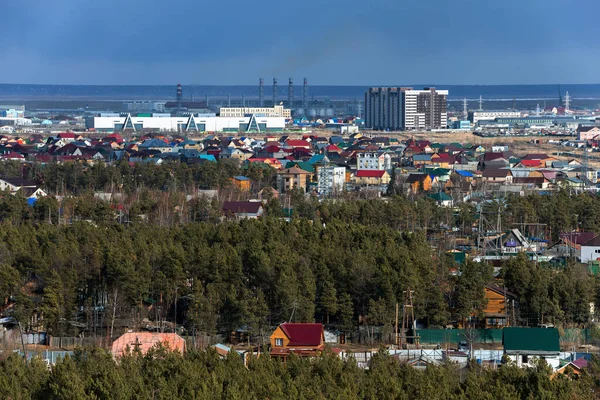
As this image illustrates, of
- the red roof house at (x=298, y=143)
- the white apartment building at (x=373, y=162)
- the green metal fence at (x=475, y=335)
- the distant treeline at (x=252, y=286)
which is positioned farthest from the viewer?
the red roof house at (x=298, y=143)

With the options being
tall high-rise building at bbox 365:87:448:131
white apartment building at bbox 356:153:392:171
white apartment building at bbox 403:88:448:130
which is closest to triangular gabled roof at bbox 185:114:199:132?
tall high-rise building at bbox 365:87:448:131

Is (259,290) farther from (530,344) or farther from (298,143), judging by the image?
(298,143)

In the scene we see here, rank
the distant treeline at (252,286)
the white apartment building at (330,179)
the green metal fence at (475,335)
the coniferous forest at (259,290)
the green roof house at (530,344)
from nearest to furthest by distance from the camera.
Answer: the coniferous forest at (259,290) → the green roof house at (530,344) → the green metal fence at (475,335) → the distant treeline at (252,286) → the white apartment building at (330,179)

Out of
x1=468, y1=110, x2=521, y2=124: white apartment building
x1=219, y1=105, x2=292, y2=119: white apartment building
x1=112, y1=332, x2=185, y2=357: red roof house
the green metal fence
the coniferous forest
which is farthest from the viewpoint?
x1=468, y1=110, x2=521, y2=124: white apartment building

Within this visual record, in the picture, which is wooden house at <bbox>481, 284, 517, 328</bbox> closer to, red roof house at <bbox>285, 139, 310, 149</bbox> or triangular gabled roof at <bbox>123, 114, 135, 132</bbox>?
red roof house at <bbox>285, 139, 310, 149</bbox>

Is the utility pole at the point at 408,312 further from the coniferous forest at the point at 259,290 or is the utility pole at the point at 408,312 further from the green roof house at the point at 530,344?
the green roof house at the point at 530,344

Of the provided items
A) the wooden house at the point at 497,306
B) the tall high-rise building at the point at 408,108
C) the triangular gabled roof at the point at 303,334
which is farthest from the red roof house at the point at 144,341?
the tall high-rise building at the point at 408,108
